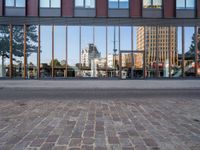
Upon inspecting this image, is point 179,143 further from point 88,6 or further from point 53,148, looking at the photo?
point 88,6

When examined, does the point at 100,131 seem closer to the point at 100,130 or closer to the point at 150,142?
the point at 100,130

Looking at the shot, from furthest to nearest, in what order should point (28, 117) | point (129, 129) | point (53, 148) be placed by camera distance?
point (28, 117)
point (129, 129)
point (53, 148)

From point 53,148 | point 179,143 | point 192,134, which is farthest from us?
point 192,134

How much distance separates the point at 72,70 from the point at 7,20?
8.26 metres

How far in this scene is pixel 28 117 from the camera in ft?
24.7

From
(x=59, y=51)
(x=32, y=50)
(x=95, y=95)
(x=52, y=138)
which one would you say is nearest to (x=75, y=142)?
(x=52, y=138)

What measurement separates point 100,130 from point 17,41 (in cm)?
2730

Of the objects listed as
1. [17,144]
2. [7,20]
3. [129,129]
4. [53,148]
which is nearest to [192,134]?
[129,129]

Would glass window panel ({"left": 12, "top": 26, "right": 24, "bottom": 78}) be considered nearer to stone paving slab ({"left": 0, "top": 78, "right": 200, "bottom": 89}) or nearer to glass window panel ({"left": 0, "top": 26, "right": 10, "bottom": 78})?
glass window panel ({"left": 0, "top": 26, "right": 10, "bottom": 78})

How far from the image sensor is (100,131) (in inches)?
231

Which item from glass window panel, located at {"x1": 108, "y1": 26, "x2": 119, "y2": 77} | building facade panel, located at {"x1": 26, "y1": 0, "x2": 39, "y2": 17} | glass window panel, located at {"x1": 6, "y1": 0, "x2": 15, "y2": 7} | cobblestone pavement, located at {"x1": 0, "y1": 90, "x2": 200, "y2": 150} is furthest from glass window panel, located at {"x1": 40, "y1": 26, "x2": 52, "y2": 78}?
cobblestone pavement, located at {"x1": 0, "y1": 90, "x2": 200, "y2": 150}

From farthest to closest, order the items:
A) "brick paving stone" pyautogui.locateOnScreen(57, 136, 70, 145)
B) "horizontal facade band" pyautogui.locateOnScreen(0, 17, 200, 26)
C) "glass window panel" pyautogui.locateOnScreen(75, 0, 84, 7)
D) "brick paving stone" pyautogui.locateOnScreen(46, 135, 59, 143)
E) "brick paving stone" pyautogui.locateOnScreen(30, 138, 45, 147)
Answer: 1. "glass window panel" pyautogui.locateOnScreen(75, 0, 84, 7)
2. "horizontal facade band" pyautogui.locateOnScreen(0, 17, 200, 26)
3. "brick paving stone" pyautogui.locateOnScreen(46, 135, 59, 143)
4. "brick paving stone" pyautogui.locateOnScreen(57, 136, 70, 145)
5. "brick paving stone" pyautogui.locateOnScreen(30, 138, 45, 147)

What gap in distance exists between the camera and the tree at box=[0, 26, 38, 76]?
103 ft

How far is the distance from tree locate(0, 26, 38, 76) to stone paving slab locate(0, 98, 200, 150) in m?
24.2
